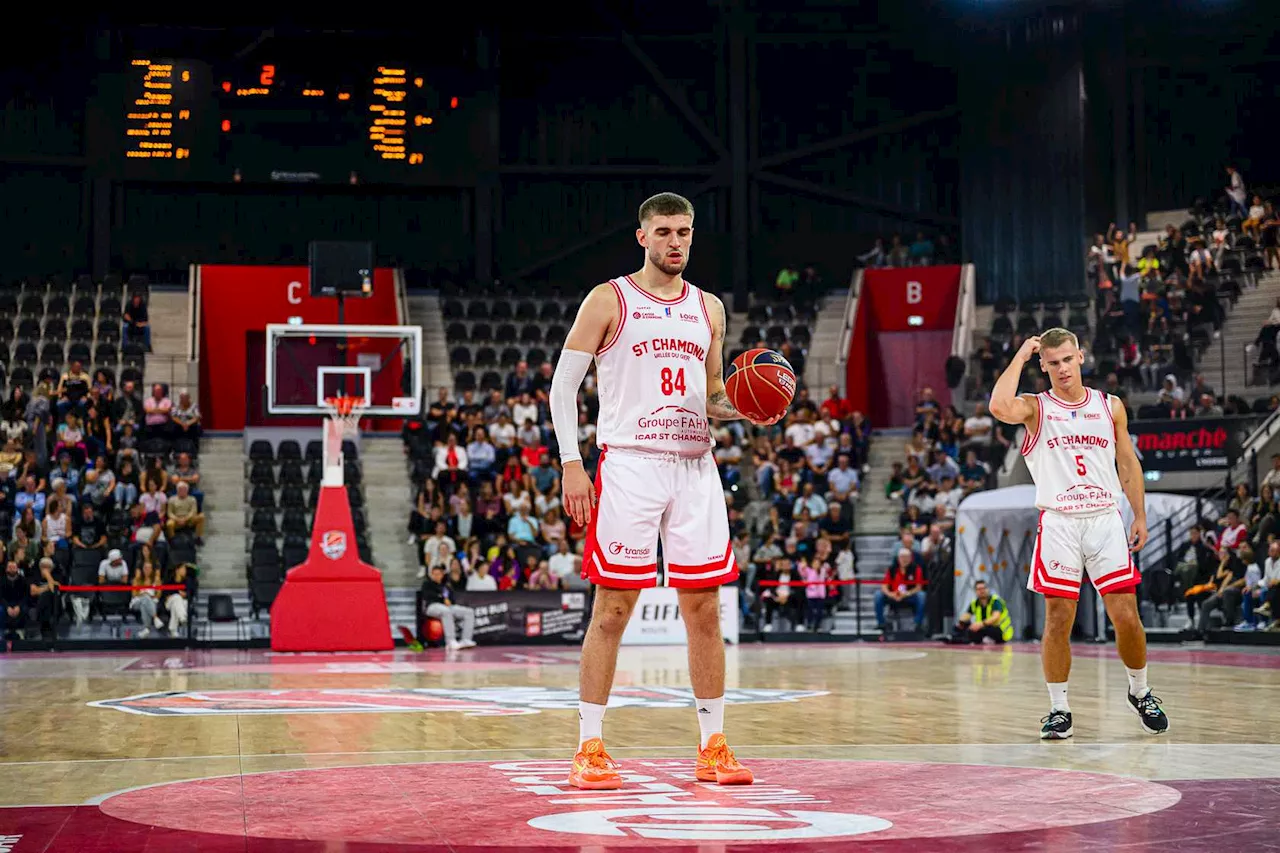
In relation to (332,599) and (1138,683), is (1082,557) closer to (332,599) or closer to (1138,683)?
(1138,683)

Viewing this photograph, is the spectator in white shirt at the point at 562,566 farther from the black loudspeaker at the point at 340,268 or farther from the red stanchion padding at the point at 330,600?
the black loudspeaker at the point at 340,268

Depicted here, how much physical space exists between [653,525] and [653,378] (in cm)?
56

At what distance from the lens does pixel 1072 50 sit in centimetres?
2911

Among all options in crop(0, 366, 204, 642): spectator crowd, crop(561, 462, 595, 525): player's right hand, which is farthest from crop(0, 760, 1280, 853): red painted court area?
crop(0, 366, 204, 642): spectator crowd

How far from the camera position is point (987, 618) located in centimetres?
1864

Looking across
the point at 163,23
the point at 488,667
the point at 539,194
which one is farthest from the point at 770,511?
the point at 163,23

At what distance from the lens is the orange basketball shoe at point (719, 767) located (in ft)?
18.1

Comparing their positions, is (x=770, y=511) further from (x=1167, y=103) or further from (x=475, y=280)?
(x=1167, y=103)

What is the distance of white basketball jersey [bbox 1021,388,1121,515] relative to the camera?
7.84 metres

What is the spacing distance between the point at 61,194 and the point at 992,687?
2461cm

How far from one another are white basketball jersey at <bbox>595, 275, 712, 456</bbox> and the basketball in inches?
7.0

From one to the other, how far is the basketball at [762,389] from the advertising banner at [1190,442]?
15873 millimetres

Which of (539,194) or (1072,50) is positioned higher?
(1072,50)

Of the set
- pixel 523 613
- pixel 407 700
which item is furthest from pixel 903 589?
pixel 407 700
